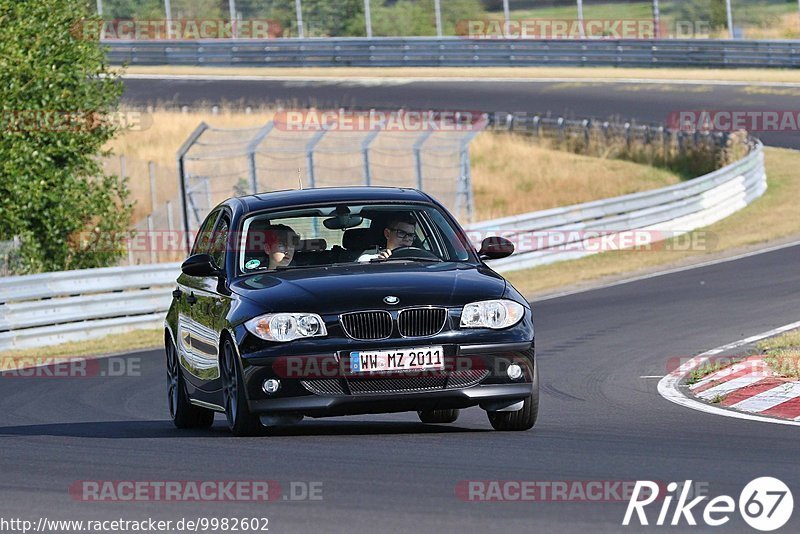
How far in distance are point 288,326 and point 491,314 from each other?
47.1 inches

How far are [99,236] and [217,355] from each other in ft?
52.2

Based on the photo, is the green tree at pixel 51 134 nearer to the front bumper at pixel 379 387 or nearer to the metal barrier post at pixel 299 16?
the front bumper at pixel 379 387

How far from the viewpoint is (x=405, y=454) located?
8453 mm

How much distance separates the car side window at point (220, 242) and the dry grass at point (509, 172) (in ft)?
70.3

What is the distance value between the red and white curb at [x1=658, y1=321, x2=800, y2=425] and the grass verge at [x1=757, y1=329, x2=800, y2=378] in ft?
0.27

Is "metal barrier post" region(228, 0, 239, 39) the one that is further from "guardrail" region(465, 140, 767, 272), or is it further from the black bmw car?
the black bmw car

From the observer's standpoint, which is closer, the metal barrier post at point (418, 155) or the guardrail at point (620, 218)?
the guardrail at point (620, 218)

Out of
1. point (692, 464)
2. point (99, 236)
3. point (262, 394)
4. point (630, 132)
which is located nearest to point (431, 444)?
point (262, 394)

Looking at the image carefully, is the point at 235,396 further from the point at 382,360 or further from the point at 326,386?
→ the point at 382,360

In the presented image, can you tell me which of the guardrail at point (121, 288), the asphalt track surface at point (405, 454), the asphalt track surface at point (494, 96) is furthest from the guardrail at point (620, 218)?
the asphalt track surface at point (405, 454)

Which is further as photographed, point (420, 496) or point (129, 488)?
point (129, 488)

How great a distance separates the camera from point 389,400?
9055mm

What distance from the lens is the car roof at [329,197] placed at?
34.3 ft

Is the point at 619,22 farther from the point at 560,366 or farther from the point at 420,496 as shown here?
the point at 420,496
